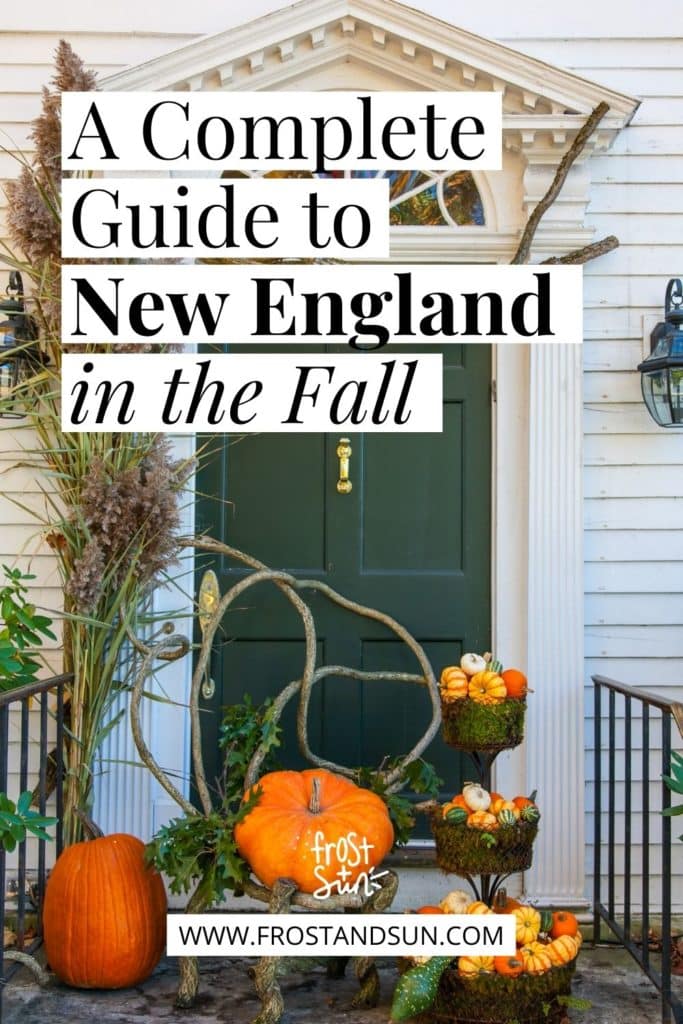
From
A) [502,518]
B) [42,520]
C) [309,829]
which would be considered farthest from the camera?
[502,518]

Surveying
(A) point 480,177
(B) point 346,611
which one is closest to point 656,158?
(A) point 480,177

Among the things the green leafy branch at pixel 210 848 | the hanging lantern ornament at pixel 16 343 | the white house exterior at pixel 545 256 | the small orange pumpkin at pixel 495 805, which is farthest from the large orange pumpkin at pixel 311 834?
the hanging lantern ornament at pixel 16 343

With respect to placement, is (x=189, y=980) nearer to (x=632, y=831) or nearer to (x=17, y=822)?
(x=17, y=822)

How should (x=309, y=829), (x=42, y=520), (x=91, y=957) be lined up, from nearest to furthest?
(x=309, y=829)
(x=91, y=957)
(x=42, y=520)

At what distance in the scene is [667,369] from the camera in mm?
3980

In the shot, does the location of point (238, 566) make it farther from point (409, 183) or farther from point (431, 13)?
point (431, 13)

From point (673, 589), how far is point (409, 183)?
5.80 feet

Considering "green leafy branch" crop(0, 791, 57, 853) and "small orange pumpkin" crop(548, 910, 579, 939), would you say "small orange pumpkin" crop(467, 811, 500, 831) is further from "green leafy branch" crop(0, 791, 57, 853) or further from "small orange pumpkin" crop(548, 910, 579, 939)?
"green leafy branch" crop(0, 791, 57, 853)

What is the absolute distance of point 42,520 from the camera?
3969 mm

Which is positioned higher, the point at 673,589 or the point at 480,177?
the point at 480,177

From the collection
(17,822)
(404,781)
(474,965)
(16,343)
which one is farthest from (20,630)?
(474,965)

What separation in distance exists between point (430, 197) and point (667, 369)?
3.58 ft

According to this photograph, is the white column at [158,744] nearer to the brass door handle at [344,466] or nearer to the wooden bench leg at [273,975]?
the brass door handle at [344,466]

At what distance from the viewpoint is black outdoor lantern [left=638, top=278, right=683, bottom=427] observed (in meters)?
3.96
